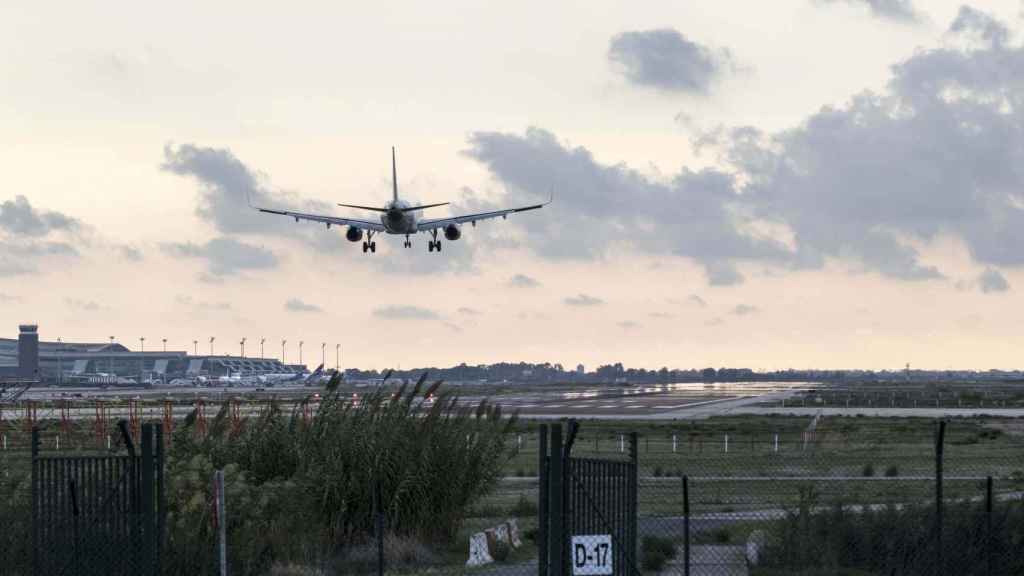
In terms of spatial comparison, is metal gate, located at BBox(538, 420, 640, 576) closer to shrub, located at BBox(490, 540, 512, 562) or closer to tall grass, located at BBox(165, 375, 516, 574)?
tall grass, located at BBox(165, 375, 516, 574)

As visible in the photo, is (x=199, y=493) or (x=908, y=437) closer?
(x=199, y=493)

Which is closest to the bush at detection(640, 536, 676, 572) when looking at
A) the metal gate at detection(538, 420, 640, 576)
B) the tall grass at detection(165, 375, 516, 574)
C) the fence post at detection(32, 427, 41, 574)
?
the tall grass at detection(165, 375, 516, 574)

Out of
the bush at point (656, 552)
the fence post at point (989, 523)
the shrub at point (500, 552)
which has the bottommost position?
the shrub at point (500, 552)

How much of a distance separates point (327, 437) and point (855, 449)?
35971 millimetres

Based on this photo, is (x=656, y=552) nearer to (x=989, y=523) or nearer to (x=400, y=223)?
(x=989, y=523)

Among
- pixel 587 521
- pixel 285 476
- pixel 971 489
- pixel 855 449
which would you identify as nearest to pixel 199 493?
pixel 285 476

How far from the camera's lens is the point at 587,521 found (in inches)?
516

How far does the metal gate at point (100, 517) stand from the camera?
14695mm

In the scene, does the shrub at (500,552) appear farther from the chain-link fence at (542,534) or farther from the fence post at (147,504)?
the fence post at (147,504)

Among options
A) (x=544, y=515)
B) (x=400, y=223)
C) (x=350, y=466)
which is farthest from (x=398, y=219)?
(x=544, y=515)

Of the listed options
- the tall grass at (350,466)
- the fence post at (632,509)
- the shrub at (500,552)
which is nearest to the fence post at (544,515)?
the fence post at (632,509)

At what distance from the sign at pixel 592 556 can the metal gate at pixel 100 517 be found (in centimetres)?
512

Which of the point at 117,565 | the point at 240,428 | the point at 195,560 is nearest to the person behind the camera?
the point at 117,565

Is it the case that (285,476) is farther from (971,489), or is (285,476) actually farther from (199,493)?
(971,489)
